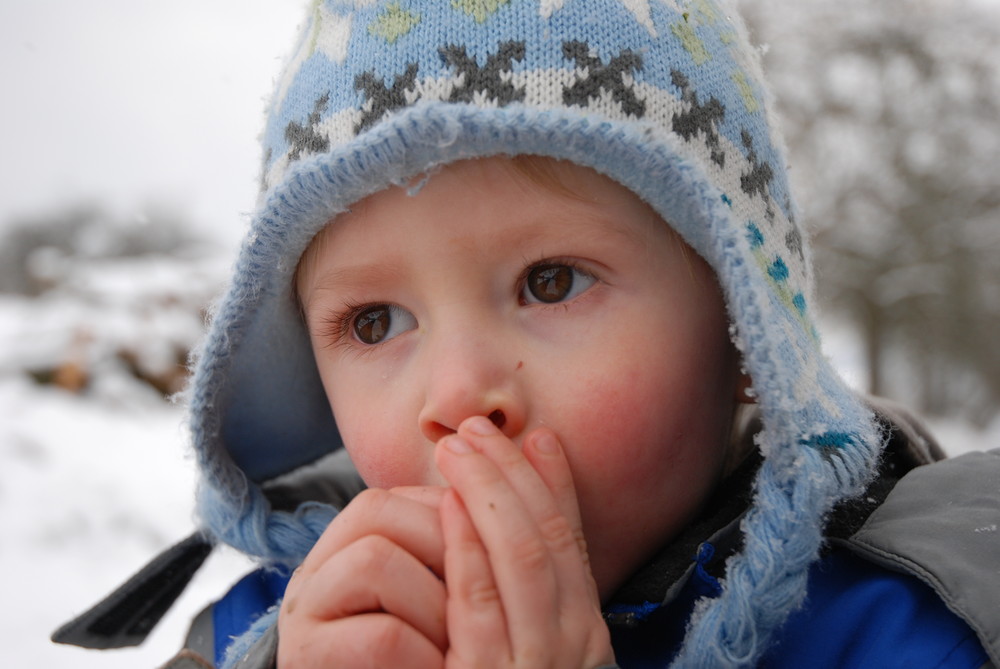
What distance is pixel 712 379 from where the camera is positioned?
118 cm

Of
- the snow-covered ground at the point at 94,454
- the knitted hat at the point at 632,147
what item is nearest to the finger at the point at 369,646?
the knitted hat at the point at 632,147

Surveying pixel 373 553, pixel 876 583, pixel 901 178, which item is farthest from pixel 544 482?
pixel 901 178

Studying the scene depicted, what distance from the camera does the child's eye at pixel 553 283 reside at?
111 cm

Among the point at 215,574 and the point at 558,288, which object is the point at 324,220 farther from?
the point at 215,574

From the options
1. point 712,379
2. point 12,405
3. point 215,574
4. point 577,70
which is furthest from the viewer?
point 12,405

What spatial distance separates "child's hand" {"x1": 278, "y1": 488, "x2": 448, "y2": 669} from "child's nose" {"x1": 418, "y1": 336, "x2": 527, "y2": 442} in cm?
11

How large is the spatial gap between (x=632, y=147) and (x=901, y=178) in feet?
31.2

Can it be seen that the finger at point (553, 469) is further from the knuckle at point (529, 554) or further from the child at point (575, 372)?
the knuckle at point (529, 554)

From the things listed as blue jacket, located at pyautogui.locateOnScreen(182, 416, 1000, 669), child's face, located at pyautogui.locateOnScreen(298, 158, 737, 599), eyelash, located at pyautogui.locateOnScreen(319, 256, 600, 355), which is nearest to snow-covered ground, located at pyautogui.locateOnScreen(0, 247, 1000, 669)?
eyelash, located at pyautogui.locateOnScreen(319, 256, 600, 355)

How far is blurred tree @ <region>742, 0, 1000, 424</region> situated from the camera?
878 cm

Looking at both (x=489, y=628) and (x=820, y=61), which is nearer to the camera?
(x=489, y=628)

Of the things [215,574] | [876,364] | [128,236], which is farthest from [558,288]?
[128,236]

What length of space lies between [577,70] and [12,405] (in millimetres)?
5509

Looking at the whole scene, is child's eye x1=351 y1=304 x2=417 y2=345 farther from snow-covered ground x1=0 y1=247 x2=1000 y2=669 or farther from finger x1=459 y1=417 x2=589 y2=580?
snow-covered ground x1=0 y1=247 x2=1000 y2=669
